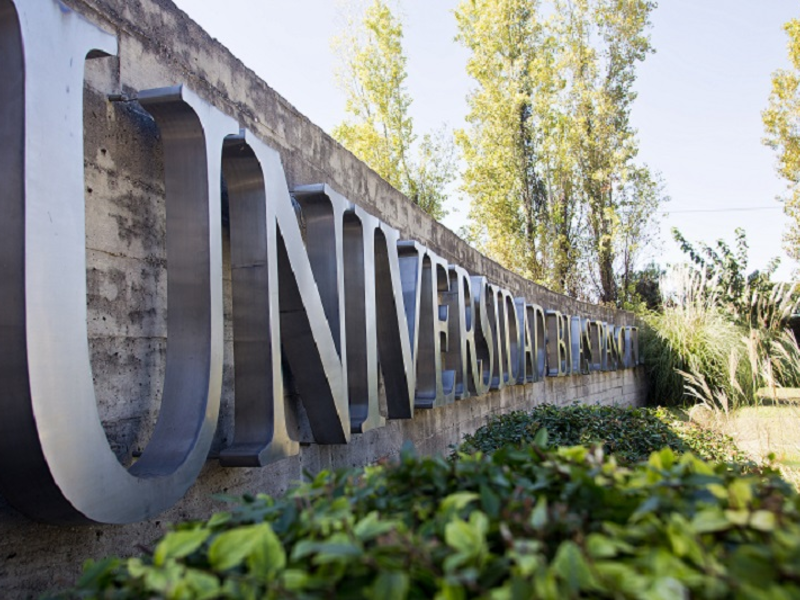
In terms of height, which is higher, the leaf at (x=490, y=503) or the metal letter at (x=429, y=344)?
the metal letter at (x=429, y=344)

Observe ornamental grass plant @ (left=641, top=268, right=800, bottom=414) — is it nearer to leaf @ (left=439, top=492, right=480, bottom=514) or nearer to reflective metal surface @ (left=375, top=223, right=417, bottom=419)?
reflective metal surface @ (left=375, top=223, right=417, bottom=419)

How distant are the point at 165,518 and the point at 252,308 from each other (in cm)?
78

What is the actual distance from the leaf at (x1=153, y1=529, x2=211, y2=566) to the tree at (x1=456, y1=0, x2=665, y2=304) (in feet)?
57.2

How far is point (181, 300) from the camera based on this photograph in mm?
2314

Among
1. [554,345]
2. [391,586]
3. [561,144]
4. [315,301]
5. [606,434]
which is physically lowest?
[606,434]

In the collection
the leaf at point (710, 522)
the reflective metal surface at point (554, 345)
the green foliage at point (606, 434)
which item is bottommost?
the green foliage at point (606, 434)

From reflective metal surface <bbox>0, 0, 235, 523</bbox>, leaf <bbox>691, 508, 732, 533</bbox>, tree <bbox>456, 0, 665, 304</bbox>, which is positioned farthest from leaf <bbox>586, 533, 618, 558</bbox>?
tree <bbox>456, 0, 665, 304</bbox>

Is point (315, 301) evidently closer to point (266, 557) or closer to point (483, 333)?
point (266, 557)

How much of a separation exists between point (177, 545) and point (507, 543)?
45cm

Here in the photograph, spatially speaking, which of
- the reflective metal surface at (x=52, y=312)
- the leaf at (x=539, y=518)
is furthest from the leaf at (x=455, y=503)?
the reflective metal surface at (x=52, y=312)

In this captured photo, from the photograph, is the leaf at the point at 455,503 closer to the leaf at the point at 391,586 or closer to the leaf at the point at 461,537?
the leaf at the point at 461,537

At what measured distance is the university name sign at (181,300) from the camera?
1.68 m

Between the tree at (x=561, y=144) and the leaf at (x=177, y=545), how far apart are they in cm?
1745

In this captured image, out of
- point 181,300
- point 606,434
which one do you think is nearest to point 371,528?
point 181,300
